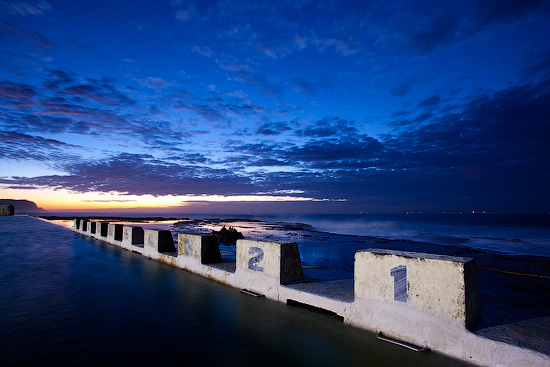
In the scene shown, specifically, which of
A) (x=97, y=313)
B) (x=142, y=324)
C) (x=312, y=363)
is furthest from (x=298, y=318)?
(x=97, y=313)

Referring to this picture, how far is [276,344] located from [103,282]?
517 cm

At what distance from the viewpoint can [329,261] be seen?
1234 centimetres

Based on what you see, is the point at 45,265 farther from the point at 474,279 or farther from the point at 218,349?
the point at 474,279

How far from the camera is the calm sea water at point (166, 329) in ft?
11.7

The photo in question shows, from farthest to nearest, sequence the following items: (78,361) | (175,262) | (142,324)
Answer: (175,262) < (142,324) < (78,361)

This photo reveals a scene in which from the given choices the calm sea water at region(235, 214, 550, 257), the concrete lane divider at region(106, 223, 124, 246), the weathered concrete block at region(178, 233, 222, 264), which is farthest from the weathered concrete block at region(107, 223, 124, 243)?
the calm sea water at region(235, 214, 550, 257)

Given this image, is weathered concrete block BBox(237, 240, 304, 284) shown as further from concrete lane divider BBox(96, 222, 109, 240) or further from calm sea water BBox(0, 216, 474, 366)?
concrete lane divider BBox(96, 222, 109, 240)

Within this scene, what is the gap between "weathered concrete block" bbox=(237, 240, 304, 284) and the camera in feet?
18.5

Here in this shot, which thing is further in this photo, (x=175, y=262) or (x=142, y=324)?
(x=175, y=262)

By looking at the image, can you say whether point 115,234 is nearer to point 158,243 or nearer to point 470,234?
point 158,243

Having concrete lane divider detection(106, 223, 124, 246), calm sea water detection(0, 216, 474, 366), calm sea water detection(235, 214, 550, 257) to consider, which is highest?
concrete lane divider detection(106, 223, 124, 246)

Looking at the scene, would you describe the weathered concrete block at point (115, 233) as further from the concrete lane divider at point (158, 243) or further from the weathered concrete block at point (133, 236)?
the concrete lane divider at point (158, 243)

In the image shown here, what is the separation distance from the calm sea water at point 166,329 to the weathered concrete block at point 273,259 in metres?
0.58

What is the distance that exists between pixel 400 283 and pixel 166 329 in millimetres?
3381
